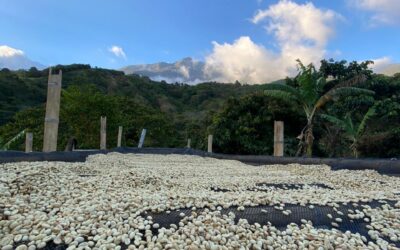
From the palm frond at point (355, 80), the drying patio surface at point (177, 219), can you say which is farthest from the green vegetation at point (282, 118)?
the drying patio surface at point (177, 219)

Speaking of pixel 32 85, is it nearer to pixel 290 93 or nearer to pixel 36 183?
pixel 290 93

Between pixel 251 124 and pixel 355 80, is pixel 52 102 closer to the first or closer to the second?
pixel 355 80

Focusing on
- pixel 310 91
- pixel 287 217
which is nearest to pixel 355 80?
pixel 310 91

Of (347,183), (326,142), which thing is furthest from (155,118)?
(347,183)

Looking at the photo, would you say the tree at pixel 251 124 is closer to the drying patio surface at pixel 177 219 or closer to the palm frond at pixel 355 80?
the palm frond at pixel 355 80

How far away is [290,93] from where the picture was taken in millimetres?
10648

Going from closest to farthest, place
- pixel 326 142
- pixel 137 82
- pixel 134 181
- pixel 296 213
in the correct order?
pixel 296 213
pixel 134 181
pixel 326 142
pixel 137 82

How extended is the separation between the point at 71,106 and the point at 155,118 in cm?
547

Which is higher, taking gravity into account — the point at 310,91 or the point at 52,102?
the point at 310,91

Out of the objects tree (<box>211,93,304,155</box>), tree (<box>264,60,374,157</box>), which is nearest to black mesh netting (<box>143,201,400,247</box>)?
tree (<box>264,60,374,157</box>)

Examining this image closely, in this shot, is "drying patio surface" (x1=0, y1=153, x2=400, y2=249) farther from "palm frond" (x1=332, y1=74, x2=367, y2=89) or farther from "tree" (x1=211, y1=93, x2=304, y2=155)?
"tree" (x1=211, y1=93, x2=304, y2=155)

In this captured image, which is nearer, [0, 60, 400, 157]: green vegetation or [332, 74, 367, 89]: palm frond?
[332, 74, 367, 89]: palm frond

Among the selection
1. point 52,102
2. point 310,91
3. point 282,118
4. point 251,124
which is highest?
point 310,91

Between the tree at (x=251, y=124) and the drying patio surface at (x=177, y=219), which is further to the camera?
the tree at (x=251, y=124)
